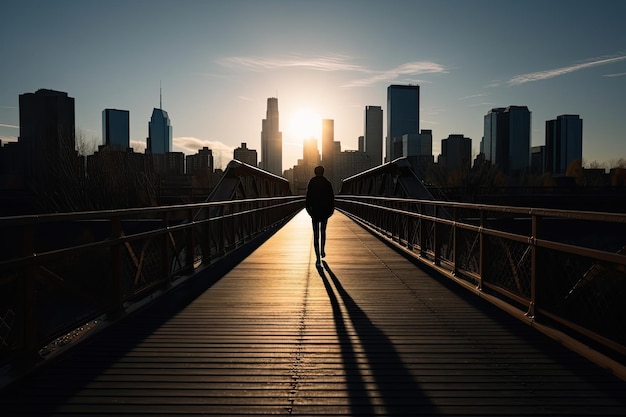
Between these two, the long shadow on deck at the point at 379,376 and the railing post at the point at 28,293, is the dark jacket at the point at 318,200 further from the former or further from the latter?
the railing post at the point at 28,293

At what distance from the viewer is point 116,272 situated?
17.4 feet

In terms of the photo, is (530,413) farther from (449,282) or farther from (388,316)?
(449,282)

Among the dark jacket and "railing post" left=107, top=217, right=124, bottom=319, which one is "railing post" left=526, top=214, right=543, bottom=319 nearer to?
"railing post" left=107, top=217, right=124, bottom=319

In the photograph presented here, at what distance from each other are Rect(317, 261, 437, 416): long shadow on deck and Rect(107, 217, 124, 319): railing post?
2.29 meters

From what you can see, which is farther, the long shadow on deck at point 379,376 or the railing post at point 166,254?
the railing post at point 166,254

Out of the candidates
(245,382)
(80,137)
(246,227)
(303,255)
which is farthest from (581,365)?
(80,137)

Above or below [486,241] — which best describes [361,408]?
below

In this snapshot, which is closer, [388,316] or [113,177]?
[388,316]

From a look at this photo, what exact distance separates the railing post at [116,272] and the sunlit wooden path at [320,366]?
0.20 m

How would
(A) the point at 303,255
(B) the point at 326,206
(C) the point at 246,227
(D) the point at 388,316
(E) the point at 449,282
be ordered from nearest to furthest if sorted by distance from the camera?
1. (D) the point at 388,316
2. (E) the point at 449,282
3. (B) the point at 326,206
4. (A) the point at 303,255
5. (C) the point at 246,227

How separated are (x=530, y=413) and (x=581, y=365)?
1.14m

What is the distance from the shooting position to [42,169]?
1425 inches

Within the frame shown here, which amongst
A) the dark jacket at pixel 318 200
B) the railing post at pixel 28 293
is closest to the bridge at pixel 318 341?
the railing post at pixel 28 293

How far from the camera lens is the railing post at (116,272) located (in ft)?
17.4
